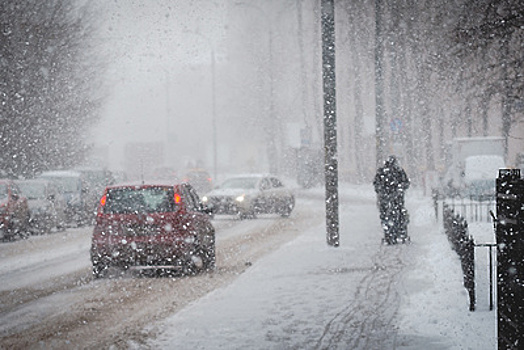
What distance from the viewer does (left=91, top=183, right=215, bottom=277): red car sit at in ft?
41.8

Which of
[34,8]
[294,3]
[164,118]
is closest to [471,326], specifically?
[34,8]

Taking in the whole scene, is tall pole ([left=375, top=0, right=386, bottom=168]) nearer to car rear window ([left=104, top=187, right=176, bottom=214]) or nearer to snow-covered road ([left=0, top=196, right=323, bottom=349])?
snow-covered road ([left=0, top=196, right=323, bottom=349])

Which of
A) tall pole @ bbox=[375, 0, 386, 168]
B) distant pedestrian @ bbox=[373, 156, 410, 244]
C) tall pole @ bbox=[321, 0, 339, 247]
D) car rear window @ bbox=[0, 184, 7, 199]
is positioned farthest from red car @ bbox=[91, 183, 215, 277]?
tall pole @ bbox=[375, 0, 386, 168]

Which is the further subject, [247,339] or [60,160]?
[60,160]

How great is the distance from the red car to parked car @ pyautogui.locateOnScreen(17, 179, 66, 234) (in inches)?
417

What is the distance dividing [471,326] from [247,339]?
2.23 metres

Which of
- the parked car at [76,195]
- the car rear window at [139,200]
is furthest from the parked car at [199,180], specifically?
the car rear window at [139,200]

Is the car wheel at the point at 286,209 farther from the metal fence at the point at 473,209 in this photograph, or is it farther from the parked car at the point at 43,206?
the parked car at the point at 43,206

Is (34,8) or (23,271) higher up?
(34,8)

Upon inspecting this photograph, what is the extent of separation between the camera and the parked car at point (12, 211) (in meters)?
20.9

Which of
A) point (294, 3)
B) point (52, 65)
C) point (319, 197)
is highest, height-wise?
point (294, 3)

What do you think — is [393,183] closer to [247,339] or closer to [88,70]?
[247,339]

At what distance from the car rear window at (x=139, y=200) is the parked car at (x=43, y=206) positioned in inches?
412

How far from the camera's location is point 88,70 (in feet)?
126
